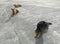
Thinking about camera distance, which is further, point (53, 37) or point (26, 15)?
point (26, 15)

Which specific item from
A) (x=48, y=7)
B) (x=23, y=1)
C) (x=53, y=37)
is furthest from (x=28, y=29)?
(x=23, y=1)

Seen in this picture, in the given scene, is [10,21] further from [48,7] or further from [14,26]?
[48,7]

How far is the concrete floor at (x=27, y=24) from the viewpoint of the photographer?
1.65 meters

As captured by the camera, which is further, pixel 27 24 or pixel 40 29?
pixel 27 24

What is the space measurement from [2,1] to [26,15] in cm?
74

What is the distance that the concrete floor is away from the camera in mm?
1650

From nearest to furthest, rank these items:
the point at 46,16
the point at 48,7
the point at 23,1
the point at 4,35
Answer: the point at 4,35, the point at 46,16, the point at 48,7, the point at 23,1

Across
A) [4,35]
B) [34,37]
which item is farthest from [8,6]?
[34,37]

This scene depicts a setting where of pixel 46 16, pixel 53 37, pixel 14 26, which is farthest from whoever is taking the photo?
pixel 46 16

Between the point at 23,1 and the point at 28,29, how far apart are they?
0.94m

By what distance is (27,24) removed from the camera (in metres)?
1.88

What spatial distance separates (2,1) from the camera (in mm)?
2631

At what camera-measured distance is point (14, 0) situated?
2.69 m

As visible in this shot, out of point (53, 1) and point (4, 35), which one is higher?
point (53, 1)
